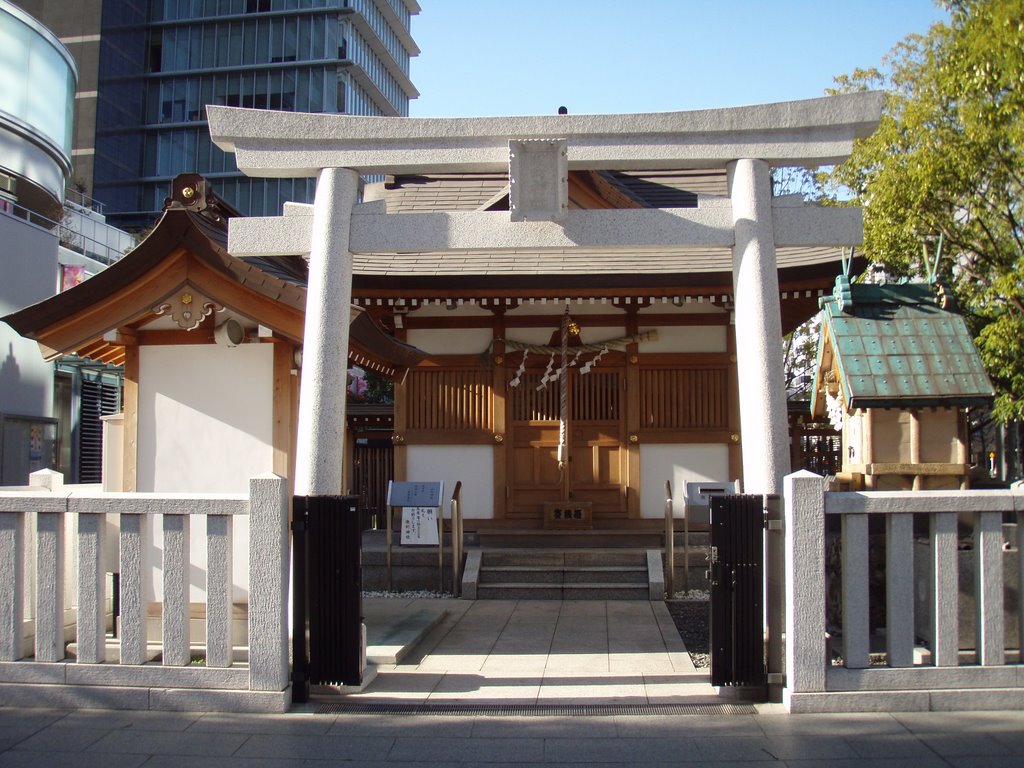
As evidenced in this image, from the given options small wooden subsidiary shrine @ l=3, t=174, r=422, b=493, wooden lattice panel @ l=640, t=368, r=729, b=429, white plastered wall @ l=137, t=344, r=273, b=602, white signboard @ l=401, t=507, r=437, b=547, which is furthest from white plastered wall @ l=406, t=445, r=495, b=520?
white plastered wall @ l=137, t=344, r=273, b=602

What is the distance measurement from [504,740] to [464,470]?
23.7 ft

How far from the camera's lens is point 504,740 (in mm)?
5402

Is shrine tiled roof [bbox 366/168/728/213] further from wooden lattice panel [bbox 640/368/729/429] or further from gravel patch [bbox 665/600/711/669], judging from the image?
gravel patch [bbox 665/600/711/669]

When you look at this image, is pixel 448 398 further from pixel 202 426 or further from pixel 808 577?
pixel 808 577

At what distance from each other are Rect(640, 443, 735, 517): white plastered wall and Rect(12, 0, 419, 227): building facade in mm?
43182

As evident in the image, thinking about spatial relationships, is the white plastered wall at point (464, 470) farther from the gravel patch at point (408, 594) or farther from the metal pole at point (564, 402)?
the gravel patch at point (408, 594)

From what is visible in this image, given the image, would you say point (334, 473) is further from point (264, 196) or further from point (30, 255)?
point (264, 196)

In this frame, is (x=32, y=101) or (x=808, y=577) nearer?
(x=808, y=577)

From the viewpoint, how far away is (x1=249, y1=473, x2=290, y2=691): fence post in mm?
5918

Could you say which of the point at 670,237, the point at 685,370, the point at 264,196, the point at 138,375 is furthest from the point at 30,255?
the point at 264,196

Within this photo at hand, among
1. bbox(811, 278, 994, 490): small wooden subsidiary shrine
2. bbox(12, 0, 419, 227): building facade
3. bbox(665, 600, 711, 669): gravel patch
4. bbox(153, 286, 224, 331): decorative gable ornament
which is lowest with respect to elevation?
bbox(665, 600, 711, 669): gravel patch

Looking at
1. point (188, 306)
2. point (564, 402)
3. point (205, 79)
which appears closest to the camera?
point (188, 306)

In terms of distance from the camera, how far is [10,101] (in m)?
19.6

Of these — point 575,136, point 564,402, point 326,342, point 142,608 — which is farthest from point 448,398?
point 142,608
